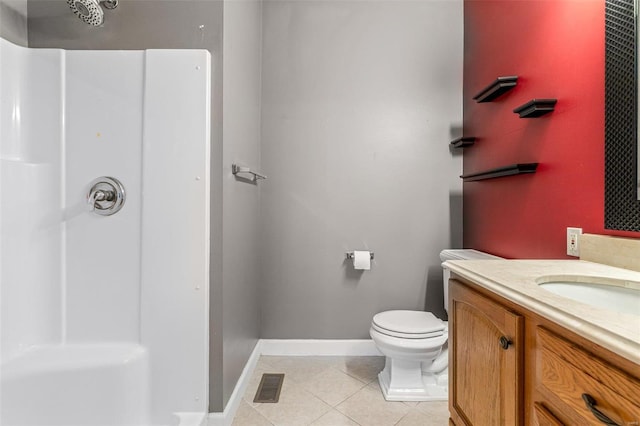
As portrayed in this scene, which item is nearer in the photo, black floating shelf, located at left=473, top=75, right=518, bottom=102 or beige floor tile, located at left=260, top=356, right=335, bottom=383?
black floating shelf, located at left=473, top=75, right=518, bottom=102

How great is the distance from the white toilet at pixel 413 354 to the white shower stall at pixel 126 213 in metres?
0.93

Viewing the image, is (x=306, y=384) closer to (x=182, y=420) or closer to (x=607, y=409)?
(x=182, y=420)

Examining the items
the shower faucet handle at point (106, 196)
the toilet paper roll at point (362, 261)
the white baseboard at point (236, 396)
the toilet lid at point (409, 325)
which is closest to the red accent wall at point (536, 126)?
the toilet lid at point (409, 325)

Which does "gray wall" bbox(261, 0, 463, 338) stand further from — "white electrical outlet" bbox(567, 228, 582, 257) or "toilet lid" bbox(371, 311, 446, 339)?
"white electrical outlet" bbox(567, 228, 582, 257)

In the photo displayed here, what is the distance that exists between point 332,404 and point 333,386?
0.16m

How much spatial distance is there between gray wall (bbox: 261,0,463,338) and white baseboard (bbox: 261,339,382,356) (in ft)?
0.16

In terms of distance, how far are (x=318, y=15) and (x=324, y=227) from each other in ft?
4.84

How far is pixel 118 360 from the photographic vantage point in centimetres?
126

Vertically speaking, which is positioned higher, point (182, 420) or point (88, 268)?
point (88, 268)

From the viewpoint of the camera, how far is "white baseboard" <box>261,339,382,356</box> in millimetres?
2137

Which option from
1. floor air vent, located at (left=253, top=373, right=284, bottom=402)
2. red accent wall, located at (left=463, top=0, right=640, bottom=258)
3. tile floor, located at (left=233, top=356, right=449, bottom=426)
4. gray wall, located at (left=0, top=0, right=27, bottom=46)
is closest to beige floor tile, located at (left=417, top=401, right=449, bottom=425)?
tile floor, located at (left=233, top=356, right=449, bottom=426)

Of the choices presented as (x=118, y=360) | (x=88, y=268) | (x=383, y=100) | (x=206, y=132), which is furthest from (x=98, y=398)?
(x=383, y=100)

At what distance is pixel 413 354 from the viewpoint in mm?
1596

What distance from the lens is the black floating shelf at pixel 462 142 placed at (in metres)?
1.99
